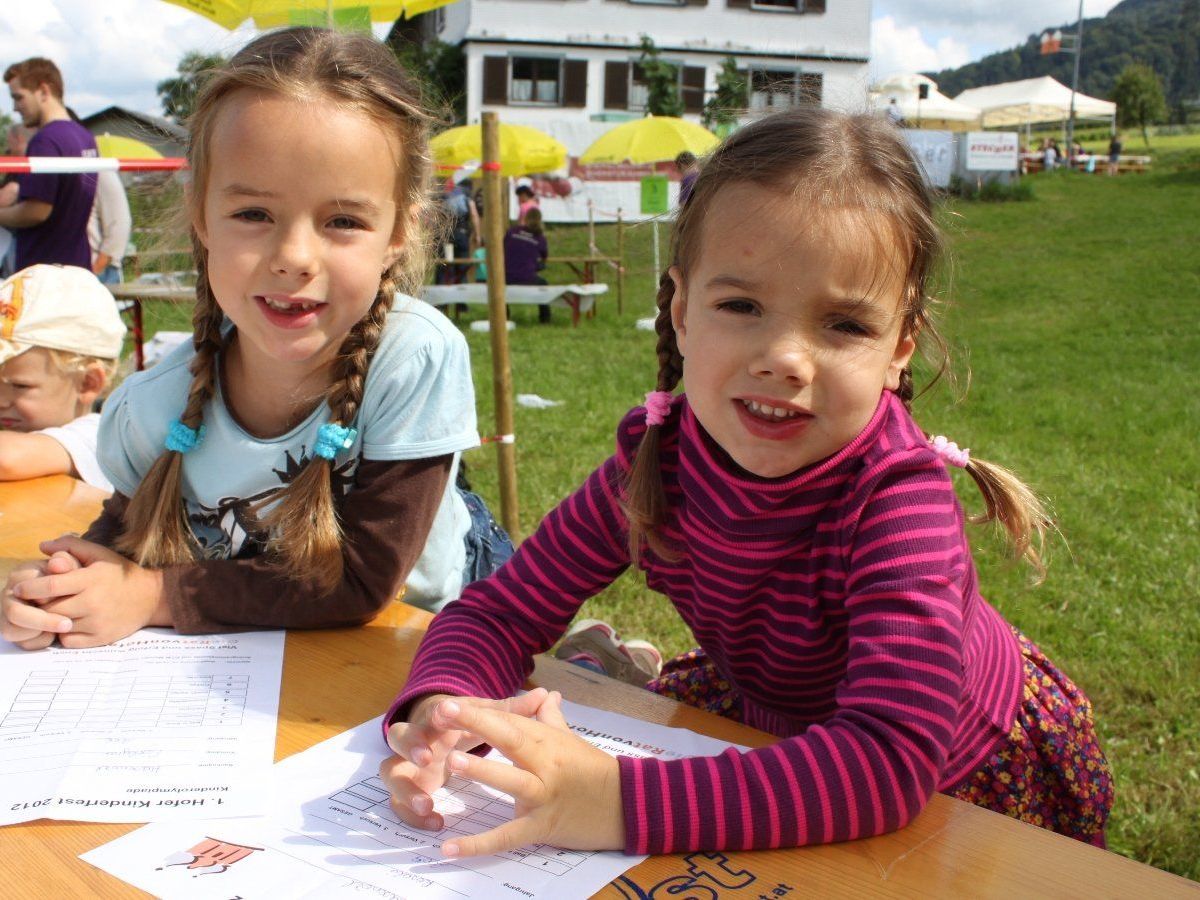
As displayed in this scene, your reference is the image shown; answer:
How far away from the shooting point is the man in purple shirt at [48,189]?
475 cm

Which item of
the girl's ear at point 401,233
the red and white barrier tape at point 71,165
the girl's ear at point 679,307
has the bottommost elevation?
the girl's ear at point 679,307

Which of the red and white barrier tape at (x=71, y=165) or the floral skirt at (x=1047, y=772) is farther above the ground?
the red and white barrier tape at (x=71, y=165)

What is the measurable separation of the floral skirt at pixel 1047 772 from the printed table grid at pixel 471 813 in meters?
0.61

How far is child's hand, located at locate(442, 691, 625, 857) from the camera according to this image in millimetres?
876

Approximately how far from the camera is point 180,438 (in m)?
1.51

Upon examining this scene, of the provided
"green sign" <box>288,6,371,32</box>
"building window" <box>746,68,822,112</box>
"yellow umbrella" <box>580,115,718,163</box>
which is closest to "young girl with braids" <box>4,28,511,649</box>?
"building window" <box>746,68,822,112</box>

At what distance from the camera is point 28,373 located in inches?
96.3

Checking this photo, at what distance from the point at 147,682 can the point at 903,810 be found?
2.88 ft

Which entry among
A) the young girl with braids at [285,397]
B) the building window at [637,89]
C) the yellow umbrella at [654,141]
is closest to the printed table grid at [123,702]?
the young girl with braids at [285,397]

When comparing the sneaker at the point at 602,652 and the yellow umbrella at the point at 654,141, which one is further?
the yellow umbrella at the point at 654,141

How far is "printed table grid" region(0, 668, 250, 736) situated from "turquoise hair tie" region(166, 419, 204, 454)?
1.19 ft

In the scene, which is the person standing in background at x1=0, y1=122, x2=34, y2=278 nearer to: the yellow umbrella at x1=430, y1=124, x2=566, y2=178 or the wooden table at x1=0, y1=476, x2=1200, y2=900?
the wooden table at x1=0, y1=476, x2=1200, y2=900

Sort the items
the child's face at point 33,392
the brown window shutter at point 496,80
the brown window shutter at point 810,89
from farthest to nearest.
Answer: the brown window shutter at point 496,80, the child's face at point 33,392, the brown window shutter at point 810,89

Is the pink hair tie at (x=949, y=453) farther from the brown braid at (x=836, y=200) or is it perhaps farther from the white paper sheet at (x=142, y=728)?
the white paper sheet at (x=142, y=728)
